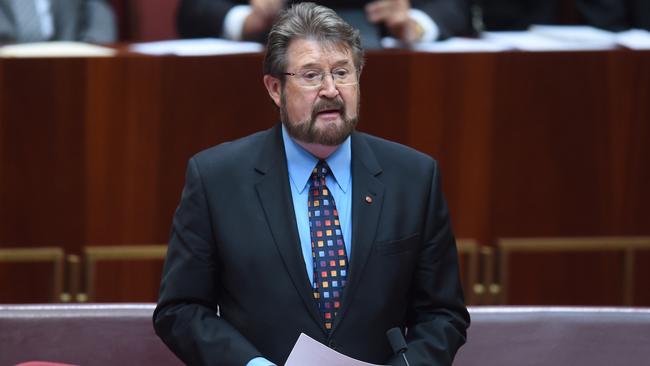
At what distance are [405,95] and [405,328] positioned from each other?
0.83m

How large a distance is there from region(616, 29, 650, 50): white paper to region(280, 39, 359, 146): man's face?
1.13 metres

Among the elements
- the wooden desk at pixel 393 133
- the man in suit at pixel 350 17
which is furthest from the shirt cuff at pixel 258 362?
the man in suit at pixel 350 17

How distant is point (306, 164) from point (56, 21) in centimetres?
123

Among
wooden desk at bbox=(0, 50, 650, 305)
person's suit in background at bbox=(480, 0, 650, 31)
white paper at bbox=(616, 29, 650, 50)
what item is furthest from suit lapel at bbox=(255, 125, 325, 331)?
person's suit in background at bbox=(480, 0, 650, 31)

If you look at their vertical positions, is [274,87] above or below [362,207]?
above

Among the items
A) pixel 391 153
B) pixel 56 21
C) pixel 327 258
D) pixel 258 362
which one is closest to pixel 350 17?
pixel 56 21

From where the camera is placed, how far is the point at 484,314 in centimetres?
201

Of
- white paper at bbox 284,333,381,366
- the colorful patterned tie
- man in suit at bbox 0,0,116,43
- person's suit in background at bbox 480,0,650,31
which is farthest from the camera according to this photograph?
person's suit in background at bbox 480,0,650,31

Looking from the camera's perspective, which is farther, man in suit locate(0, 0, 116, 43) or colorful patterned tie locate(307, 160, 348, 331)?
man in suit locate(0, 0, 116, 43)

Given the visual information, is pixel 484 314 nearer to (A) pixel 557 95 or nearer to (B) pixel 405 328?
(B) pixel 405 328

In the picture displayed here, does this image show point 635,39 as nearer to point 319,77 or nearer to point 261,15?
point 261,15

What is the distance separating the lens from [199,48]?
2.54 metres

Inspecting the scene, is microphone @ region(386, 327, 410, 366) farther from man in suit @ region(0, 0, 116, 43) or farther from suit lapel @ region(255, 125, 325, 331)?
man in suit @ region(0, 0, 116, 43)

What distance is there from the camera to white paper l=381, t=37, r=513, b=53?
2562mm
